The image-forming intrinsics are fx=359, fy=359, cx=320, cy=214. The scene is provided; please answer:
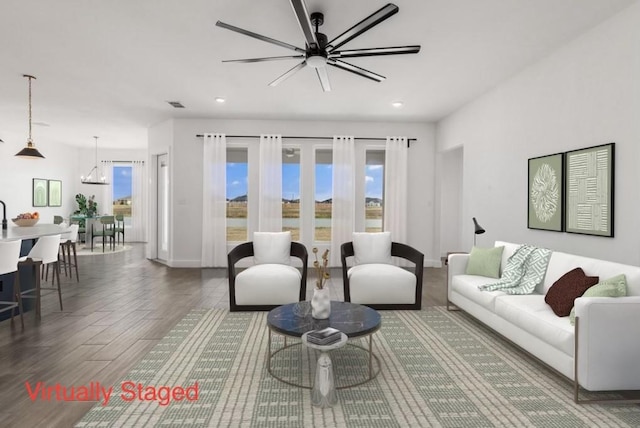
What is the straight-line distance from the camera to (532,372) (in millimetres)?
2668

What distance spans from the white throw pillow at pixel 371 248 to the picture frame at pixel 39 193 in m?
8.79

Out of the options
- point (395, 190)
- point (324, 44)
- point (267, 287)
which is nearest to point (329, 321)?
point (267, 287)

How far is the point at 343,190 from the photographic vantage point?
6.89 metres

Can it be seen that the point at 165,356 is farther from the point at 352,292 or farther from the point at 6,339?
the point at 352,292

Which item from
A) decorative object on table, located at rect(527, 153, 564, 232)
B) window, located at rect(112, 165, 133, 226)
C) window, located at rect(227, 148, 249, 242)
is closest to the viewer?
decorative object on table, located at rect(527, 153, 564, 232)

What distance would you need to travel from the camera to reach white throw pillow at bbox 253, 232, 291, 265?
457cm

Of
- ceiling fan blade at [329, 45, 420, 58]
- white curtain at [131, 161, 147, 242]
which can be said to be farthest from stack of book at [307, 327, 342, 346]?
white curtain at [131, 161, 147, 242]

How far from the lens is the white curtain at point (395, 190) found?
6.95 meters

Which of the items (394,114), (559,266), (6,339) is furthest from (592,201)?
(6,339)

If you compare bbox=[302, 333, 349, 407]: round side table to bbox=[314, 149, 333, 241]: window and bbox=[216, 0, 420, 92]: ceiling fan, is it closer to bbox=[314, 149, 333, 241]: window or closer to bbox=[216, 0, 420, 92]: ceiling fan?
bbox=[216, 0, 420, 92]: ceiling fan

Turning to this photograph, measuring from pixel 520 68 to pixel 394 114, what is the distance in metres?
2.42

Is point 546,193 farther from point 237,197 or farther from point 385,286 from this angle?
point 237,197

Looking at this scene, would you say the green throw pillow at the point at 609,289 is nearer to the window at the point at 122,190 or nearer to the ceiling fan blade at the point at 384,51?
the ceiling fan blade at the point at 384,51

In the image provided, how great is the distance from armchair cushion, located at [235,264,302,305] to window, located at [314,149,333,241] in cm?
303
